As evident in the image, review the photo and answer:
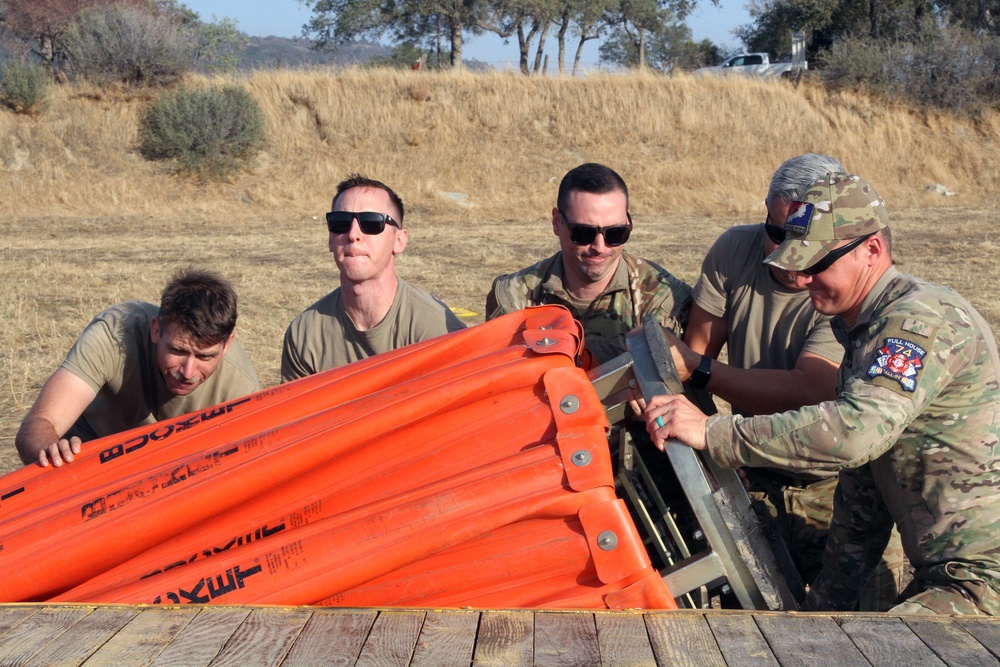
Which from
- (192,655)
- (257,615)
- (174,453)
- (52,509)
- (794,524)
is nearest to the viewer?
(192,655)

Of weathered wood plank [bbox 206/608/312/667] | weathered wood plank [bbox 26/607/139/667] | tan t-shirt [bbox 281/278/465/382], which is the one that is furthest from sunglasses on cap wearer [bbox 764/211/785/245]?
weathered wood plank [bbox 26/607/139/667]

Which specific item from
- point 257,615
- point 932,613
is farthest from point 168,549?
point 932,613

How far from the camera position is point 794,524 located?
399cm

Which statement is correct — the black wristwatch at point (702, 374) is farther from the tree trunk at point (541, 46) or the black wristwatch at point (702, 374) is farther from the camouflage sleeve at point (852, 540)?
the tree trunk at point (541, 46)

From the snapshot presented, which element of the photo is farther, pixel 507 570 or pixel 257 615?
pixel 507 570

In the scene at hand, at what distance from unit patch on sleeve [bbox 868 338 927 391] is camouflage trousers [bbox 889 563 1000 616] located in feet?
1.98

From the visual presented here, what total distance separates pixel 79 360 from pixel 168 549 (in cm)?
159

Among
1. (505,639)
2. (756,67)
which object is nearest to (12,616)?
(505,639)

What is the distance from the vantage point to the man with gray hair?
3711mm

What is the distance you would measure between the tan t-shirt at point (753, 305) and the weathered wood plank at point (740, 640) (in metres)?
1.61

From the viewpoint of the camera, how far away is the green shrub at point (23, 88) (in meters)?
24.0

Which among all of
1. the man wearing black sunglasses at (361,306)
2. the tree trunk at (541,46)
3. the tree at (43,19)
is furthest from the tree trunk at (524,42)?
the man wearing black sunglasses at (361,306)

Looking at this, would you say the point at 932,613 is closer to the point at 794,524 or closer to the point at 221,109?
the point at 794,524

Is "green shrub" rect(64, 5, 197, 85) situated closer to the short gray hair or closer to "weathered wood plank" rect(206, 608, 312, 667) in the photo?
the short gray hair
